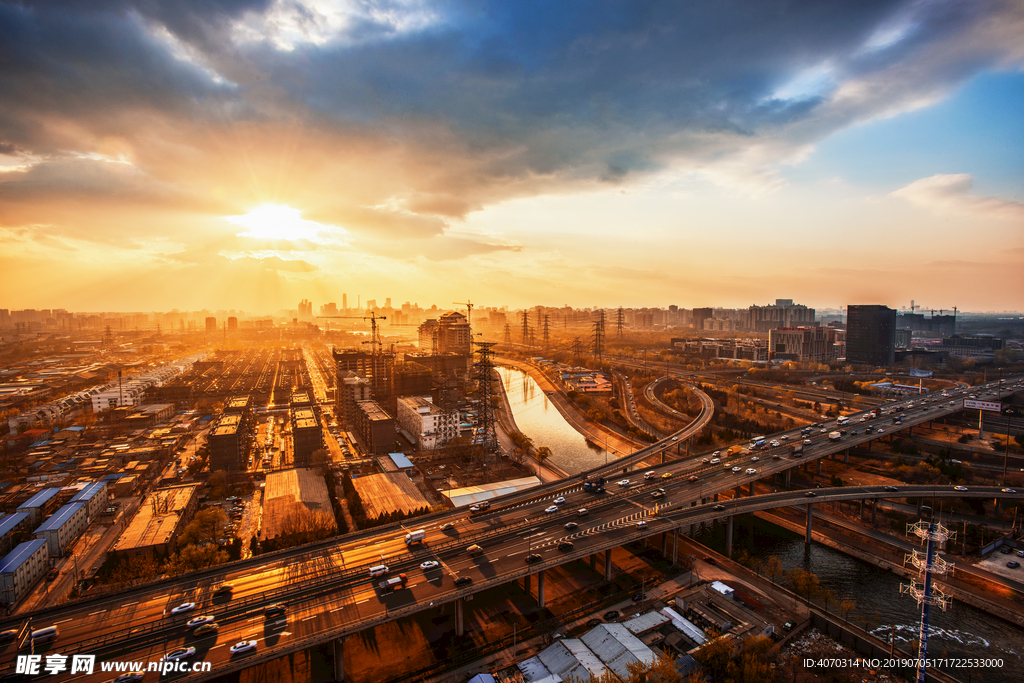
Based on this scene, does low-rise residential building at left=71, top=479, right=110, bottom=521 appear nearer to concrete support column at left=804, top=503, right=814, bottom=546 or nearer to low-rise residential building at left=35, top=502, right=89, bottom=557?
low-rise residential building at left=35, top=502, right=89, bottom=557

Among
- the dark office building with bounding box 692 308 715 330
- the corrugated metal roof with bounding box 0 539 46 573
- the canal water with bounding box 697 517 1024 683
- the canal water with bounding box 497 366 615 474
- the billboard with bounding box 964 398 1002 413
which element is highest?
the dark office building with bounding box 692 308 715 330

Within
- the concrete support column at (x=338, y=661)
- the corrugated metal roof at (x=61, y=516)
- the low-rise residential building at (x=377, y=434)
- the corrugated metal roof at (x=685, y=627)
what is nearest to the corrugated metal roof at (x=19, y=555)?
the corrugated metal roof at (x=61, y=516)

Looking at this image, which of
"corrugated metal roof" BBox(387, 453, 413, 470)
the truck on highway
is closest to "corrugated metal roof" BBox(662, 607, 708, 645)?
the truck on highway

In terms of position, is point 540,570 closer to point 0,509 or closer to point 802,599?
point 802,599

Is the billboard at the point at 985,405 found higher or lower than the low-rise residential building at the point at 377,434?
higher

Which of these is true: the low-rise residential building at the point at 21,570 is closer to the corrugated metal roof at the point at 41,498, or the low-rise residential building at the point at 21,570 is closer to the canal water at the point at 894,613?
the corrugated metal roof at the point at 41,498
